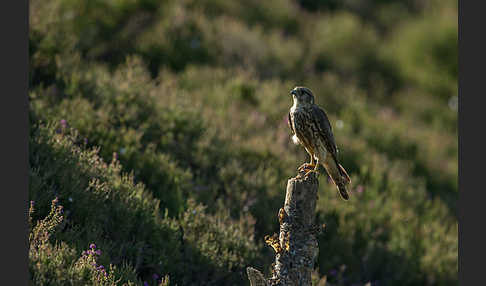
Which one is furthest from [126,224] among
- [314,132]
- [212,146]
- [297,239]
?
[212,146]

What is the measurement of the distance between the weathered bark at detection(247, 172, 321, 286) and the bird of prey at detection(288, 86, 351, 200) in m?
0.40

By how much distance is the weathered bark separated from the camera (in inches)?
174

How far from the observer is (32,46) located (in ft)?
25.7

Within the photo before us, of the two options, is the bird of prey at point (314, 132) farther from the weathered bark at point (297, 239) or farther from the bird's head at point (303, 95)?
the weathered bark at point (297, 239)

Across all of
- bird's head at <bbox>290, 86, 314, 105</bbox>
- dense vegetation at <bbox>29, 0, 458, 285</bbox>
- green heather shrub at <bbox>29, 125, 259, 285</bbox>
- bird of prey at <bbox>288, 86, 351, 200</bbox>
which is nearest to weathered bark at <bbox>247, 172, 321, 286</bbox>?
bird of prey at <bbox>288, 86, 351, 200</bbox>

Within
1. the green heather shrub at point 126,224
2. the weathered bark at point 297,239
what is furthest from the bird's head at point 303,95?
the green heather shrub at point 126,224

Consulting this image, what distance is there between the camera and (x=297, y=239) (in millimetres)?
4465

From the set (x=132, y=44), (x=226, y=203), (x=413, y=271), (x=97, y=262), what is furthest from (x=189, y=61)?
(x=97, y=262)

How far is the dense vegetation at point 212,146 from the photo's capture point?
5516 mm

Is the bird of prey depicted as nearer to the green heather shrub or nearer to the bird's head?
the bird's head

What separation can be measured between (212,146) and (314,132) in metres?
2.93

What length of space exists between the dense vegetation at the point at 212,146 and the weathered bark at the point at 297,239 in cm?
99

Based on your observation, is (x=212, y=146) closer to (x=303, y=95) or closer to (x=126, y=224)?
(x=126, y=224)

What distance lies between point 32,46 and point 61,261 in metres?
4.30
